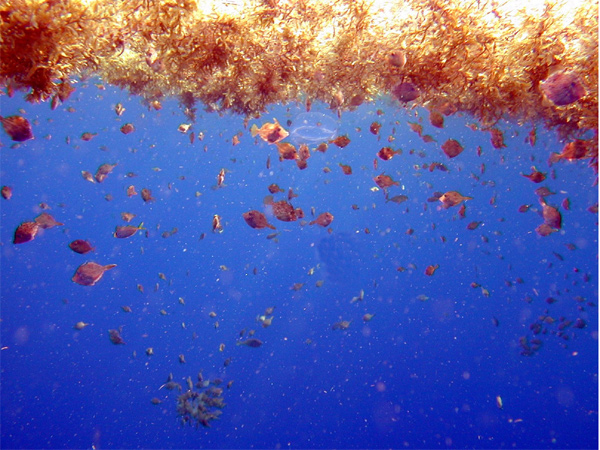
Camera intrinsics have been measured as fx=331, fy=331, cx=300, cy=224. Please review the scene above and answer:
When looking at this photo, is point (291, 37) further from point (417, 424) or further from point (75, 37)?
point (417, 424)

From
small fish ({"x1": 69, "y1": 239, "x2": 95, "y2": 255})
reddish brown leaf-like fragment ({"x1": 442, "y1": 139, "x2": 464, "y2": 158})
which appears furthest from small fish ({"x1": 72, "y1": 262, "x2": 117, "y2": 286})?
reddish brown leaf-like fragment ({"x1": 442, "y1": 139, "x2": 464, "y2": 158})

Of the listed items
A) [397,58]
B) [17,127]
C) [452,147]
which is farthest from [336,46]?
[17,127]

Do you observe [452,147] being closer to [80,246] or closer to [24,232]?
[80,246]

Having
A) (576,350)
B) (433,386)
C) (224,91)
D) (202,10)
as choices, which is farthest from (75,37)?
(576,350)

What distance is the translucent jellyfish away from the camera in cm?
764

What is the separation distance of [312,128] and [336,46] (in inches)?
123

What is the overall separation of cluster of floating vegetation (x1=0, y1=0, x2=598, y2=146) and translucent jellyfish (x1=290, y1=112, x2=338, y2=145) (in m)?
2.25

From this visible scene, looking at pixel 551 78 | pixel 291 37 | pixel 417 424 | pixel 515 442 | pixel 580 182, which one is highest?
pixel 580 182

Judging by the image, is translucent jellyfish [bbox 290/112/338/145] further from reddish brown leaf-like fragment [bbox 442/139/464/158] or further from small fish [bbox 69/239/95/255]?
small fish [bbox 69/239/95/255]

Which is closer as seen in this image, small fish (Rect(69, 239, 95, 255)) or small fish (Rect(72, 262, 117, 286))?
small fish (Rect(72, 262, 117, 286))

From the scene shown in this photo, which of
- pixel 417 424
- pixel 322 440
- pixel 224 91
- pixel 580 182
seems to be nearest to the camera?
pixel 224 91

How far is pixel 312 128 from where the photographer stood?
773 cm

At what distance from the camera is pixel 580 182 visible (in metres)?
20.5

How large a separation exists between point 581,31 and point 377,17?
2.42 meters
